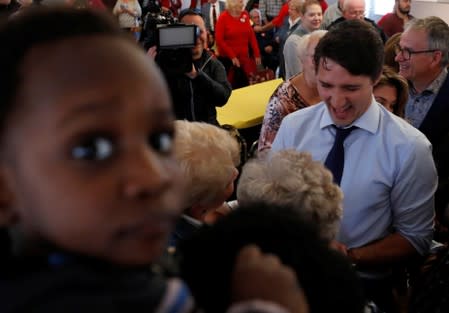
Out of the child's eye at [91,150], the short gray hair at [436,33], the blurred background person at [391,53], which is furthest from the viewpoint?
the blurred background person at [391,53]

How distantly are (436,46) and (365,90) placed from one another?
1.52 m

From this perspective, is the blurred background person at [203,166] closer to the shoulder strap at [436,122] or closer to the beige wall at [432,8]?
the shoulder strap at [436,122]

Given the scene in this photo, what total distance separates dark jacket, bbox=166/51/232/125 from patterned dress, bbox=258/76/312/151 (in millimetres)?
412

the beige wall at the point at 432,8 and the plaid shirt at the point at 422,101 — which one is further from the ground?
the plaid shirt at the point at 422,101

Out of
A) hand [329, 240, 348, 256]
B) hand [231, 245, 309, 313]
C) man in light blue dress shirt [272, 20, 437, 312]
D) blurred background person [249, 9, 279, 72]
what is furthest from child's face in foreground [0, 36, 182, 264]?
blurred background person [249, 9, 279, 72]

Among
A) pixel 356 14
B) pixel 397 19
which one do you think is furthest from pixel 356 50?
pixel 397 19

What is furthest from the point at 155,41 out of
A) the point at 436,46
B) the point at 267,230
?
the point at 267,230

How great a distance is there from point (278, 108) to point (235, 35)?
4.06m

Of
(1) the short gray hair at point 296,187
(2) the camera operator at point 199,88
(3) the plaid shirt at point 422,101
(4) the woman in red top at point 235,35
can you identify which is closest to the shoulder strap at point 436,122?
(3) the plaid shirt at point 422,101

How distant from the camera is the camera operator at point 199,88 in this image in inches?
117

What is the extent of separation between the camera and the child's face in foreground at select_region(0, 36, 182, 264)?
48cm

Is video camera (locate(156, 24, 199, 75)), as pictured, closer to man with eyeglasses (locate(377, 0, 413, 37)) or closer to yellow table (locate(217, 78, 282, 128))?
yellow table (locate(217, 78, 282, 128))

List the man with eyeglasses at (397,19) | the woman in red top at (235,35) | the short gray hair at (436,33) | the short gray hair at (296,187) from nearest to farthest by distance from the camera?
the short gray hair at (296,187) → the short gray hair at (436,33) → the man with eyeglasses at (397,19) → the woman in red top at (235,35)

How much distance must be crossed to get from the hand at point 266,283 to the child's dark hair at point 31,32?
1.01 feet
